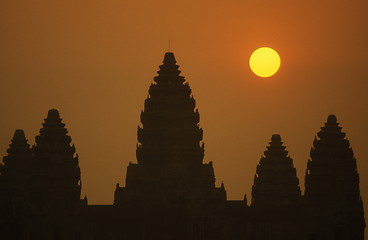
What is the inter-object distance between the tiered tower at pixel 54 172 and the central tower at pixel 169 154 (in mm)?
3703

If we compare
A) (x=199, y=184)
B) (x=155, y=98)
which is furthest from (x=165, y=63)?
(x=199, y=184)

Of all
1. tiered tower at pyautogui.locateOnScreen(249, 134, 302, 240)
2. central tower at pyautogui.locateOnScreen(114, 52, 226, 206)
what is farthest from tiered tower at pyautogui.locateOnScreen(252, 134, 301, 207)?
central tower at pyautogui.locateOnScreen(114, 52, 226, 206)

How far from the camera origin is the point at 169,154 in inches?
5851

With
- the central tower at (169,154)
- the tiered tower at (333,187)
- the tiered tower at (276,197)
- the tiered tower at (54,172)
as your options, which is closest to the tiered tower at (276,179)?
the tiered tower at (276,197)

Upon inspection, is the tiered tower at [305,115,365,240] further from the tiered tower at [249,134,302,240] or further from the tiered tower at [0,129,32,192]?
the tiered tower at [0,129,32,192]

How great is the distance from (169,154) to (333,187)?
41.0ft

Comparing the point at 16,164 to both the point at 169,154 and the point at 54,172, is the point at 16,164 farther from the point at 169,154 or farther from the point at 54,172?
the point at 169,154

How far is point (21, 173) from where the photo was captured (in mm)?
150875

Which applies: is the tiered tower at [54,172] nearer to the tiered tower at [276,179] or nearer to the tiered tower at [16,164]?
the tiered tower at [16,164]

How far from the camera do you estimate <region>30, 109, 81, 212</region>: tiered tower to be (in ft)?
474

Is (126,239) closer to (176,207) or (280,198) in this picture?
(176,207)

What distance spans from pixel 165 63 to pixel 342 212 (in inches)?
731

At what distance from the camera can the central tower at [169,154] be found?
144 metres

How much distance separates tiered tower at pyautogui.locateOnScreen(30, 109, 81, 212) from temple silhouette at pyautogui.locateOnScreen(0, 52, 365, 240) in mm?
73
